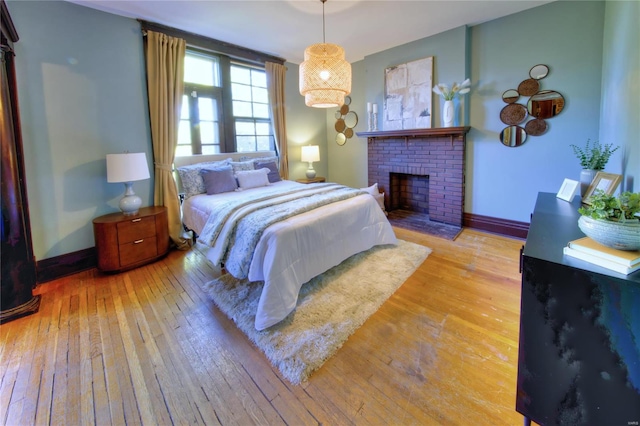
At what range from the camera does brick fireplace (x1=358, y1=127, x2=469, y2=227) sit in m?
4.03

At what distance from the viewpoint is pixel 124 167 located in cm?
285

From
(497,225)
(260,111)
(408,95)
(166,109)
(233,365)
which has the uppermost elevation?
(408,95)

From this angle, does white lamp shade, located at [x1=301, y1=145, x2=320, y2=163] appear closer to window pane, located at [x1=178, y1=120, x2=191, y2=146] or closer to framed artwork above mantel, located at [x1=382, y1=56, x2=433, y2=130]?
framed artwork above mantel, located at [x1=382, y1=56, x2=433, y2=130]

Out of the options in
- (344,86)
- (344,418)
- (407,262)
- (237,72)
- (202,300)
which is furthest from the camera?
(237,72)

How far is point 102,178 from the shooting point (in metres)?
3.07

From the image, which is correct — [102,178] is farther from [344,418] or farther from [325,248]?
[344,418]

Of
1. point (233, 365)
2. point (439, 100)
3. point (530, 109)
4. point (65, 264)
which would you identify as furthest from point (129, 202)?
point (530, 109)

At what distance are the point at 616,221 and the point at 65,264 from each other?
4206mm

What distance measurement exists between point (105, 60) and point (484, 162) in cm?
477

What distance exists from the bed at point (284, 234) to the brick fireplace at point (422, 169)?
1.43 meters

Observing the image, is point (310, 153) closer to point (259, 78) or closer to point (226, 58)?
point (259, 78)

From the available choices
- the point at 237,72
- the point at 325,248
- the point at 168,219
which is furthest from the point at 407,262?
the point at 237,72

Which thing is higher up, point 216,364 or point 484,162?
point 484,162

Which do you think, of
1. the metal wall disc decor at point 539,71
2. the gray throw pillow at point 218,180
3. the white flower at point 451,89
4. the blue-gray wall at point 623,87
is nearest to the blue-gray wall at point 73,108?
the gray throw pillow at point 218,180
